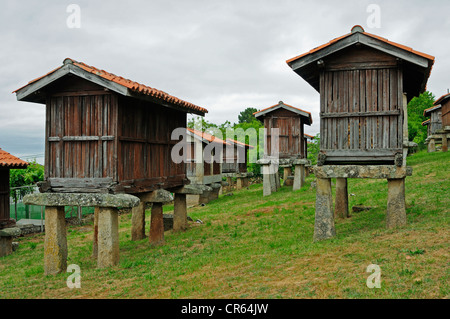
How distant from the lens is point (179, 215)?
47.3 feet

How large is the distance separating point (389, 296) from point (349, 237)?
374cm

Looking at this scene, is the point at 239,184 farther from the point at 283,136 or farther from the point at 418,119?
the point at 418,119

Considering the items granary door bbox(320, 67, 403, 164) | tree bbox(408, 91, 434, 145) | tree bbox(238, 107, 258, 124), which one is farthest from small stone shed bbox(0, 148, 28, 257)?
tree bbox(238, 107, 258, 124)

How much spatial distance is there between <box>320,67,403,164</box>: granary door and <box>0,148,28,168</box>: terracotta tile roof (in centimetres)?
Result: 1170

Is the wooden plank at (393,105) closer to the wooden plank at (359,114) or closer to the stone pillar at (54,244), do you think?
the wooden plank at (359,114)

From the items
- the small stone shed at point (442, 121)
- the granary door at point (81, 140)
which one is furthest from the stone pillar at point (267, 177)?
the granary door at point (81, 140)

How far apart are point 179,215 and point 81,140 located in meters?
5.83

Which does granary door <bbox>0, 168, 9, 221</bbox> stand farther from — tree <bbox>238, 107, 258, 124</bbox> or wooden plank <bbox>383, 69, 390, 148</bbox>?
tree <bbox>238, 107, 258, 124</bbox>

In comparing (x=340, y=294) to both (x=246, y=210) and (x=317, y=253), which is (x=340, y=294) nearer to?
(x=317, y=253)

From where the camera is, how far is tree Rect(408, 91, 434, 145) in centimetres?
3911

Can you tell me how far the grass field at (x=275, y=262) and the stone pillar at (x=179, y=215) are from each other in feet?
1.70

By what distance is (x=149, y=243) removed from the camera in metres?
12.3

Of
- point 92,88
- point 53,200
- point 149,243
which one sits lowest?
point 149,243
